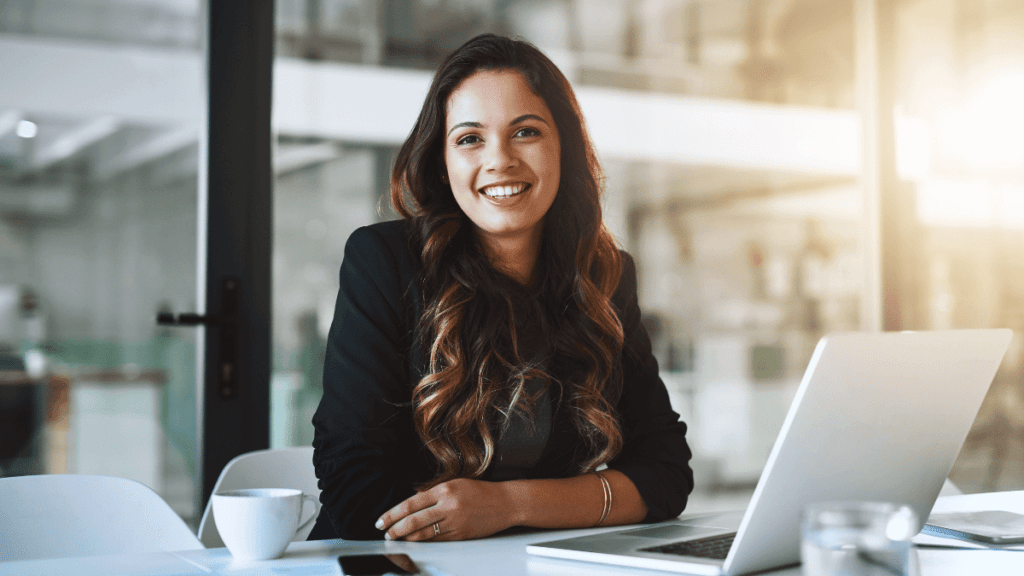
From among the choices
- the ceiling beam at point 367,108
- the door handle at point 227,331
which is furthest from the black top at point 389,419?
the ceiling beam at point 367,108

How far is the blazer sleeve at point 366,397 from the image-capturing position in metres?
1.29

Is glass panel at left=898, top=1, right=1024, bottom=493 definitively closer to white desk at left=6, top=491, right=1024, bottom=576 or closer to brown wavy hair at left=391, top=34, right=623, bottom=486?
brown wavy hair at left=391, top=34, right=623, bottom=486

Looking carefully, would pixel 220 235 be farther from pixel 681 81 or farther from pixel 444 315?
pixel 681 81

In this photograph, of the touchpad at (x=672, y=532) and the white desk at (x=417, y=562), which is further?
the touchpad at (x=672, y=532)

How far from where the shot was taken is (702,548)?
3.30ft

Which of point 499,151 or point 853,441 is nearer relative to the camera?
point 853,441

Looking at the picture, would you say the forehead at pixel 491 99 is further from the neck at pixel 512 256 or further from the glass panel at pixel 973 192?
the glass panel at pixel 973 192

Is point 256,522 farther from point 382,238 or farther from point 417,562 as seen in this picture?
point 382,238

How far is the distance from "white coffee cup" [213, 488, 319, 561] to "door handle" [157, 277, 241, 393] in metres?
1.28

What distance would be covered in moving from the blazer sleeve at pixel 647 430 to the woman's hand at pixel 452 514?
0.27 m

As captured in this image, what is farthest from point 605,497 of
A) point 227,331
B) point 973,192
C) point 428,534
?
point 973,192

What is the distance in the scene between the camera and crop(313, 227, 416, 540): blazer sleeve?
1292 mm

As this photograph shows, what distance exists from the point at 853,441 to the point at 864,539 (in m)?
0.27

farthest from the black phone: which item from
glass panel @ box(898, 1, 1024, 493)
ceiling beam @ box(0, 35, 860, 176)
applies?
glass panel @ box(898, 1, 1024, 493)
